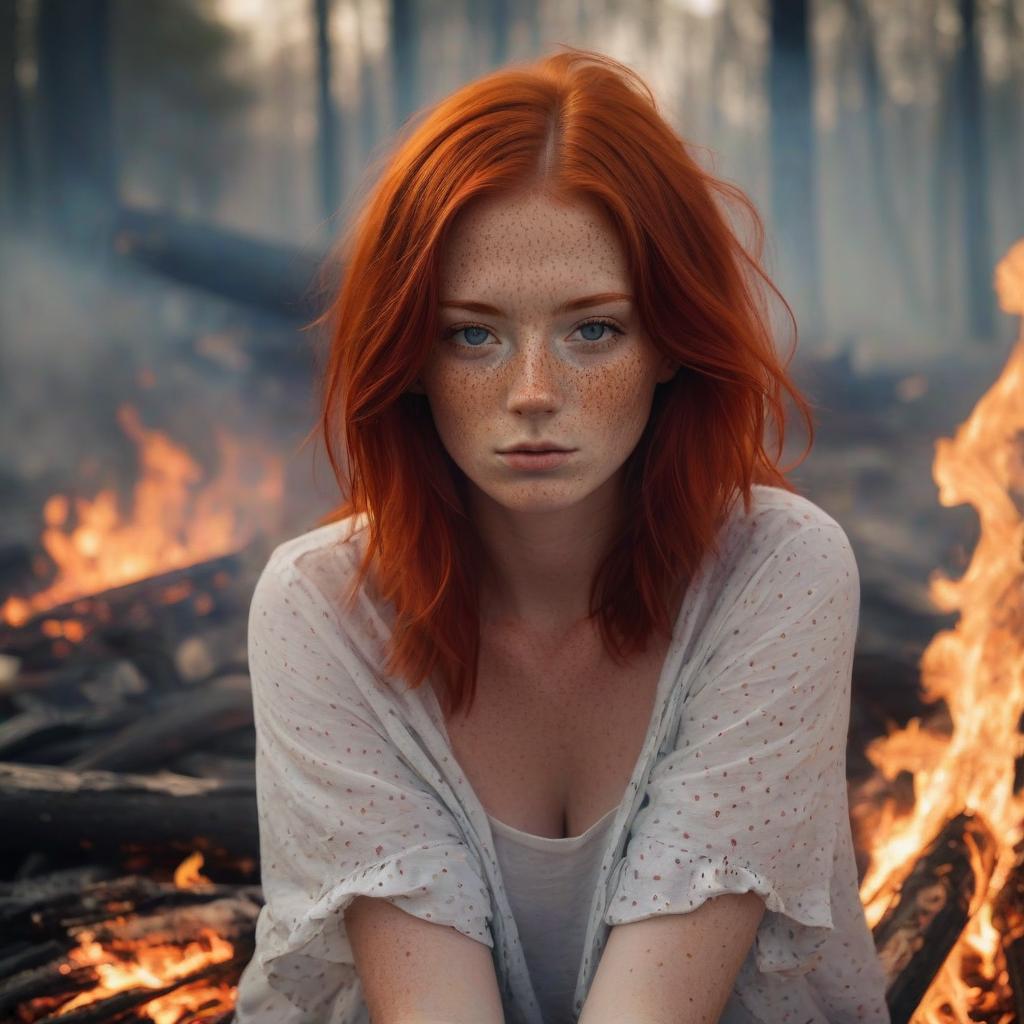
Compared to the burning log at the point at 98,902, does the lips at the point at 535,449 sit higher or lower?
higher

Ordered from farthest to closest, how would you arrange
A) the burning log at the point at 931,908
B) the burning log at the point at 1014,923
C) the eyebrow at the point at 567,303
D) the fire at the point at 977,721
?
the fire at the point at 977,721 < the burning log at the point at 1014,923 < the burning log at the point at 931,908 < the eyebrow at the point at 567,303

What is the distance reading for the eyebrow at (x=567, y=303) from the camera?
1.70 metres

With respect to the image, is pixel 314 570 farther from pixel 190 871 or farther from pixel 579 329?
pixel 190 871

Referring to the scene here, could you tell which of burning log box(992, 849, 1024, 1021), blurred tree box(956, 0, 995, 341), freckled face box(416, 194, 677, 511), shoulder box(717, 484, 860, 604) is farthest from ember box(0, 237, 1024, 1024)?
blurred tree box(956, 0, 995, 341)

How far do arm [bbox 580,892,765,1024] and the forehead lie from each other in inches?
34.8

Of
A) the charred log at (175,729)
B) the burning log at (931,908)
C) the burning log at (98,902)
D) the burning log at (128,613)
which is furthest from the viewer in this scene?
the burning log at (128,613)

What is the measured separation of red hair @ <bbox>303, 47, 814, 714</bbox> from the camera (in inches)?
66.8

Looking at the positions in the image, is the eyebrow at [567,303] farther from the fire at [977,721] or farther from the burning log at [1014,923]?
the burning log at [1014,923]

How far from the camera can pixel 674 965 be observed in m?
1.62

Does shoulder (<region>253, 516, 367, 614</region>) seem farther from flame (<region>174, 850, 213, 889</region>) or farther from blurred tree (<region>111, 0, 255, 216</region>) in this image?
blurred tree (<region>111, 0, 255, 216</region>)

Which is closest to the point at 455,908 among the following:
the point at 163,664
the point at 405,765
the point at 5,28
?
the point at 405,765

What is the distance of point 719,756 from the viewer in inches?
67.9

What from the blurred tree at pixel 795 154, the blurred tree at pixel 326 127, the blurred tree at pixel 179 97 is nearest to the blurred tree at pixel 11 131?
the blurred tree at pixel 179 97

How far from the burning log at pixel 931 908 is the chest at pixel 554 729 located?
724 millimetres
